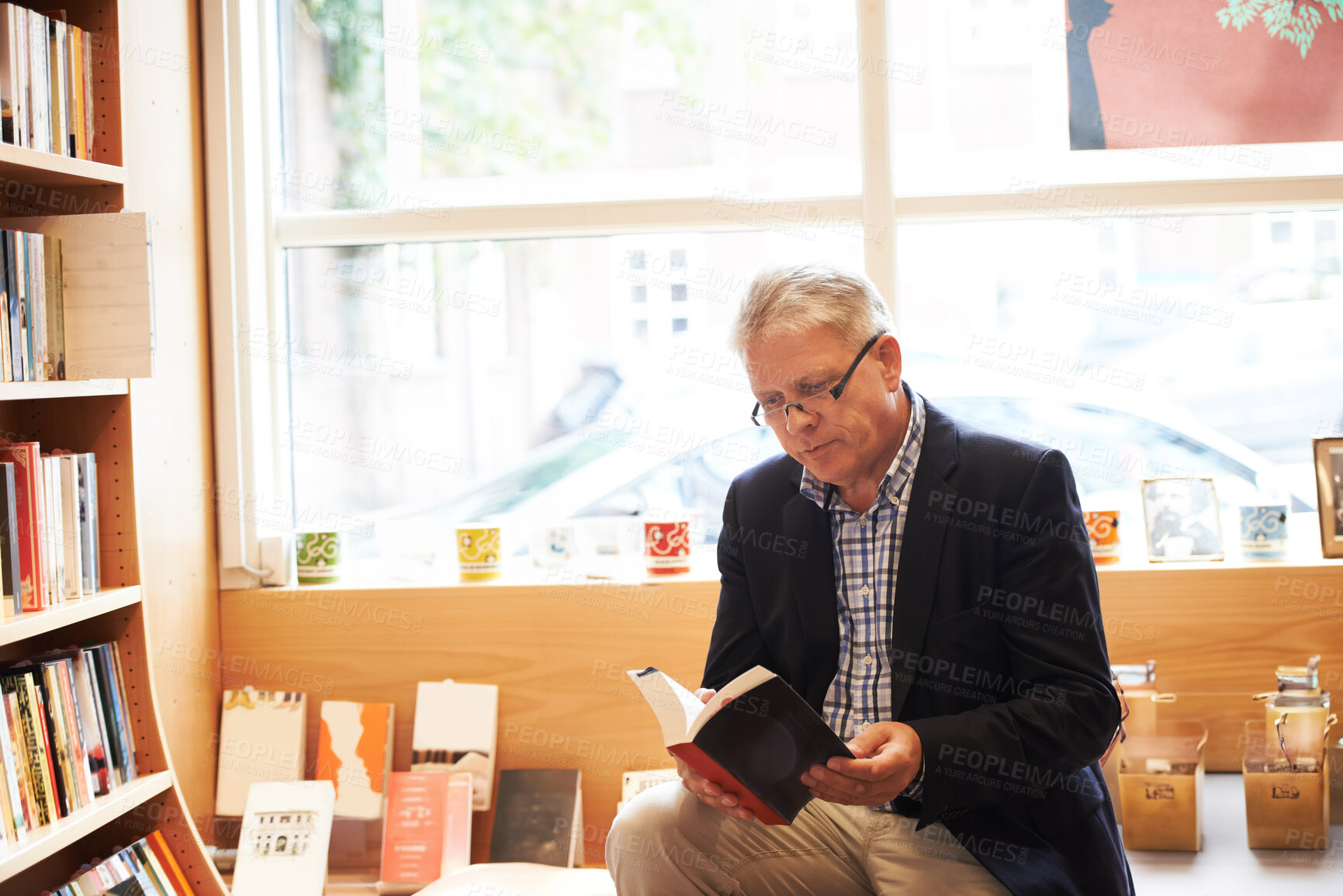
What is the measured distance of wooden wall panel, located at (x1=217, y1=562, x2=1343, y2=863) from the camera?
7.52 ft

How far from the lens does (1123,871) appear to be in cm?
154

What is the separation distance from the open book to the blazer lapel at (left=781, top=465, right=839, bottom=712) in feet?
0.99

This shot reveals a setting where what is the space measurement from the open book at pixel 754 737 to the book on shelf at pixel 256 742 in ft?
4.51

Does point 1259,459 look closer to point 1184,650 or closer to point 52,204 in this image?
point 1184,650

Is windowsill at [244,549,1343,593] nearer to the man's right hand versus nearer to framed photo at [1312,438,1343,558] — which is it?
framed photo at [1312,438,1343,558]

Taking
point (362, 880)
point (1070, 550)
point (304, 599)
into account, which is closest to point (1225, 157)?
point (1070, 550)

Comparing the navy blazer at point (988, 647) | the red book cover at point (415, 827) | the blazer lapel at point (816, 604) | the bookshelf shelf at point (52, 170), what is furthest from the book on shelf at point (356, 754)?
the bookshelf shelf at point (52, 170)

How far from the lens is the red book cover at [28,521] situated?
1.71m

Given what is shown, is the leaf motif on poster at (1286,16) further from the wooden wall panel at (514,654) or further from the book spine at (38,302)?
the book spine at (38,302)

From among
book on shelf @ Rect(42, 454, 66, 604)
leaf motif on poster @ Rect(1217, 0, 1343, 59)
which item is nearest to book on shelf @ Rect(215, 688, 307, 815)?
book on shelf @ Rect(42, 454, 66, 604)

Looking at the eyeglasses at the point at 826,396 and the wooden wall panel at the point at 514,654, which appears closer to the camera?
the eyeglasses at the point at 826,396

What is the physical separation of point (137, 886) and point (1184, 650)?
220 centimetres

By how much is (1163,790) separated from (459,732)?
155cm

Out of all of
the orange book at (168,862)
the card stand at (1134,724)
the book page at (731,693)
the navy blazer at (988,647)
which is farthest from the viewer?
the card stand at (1134,724)
